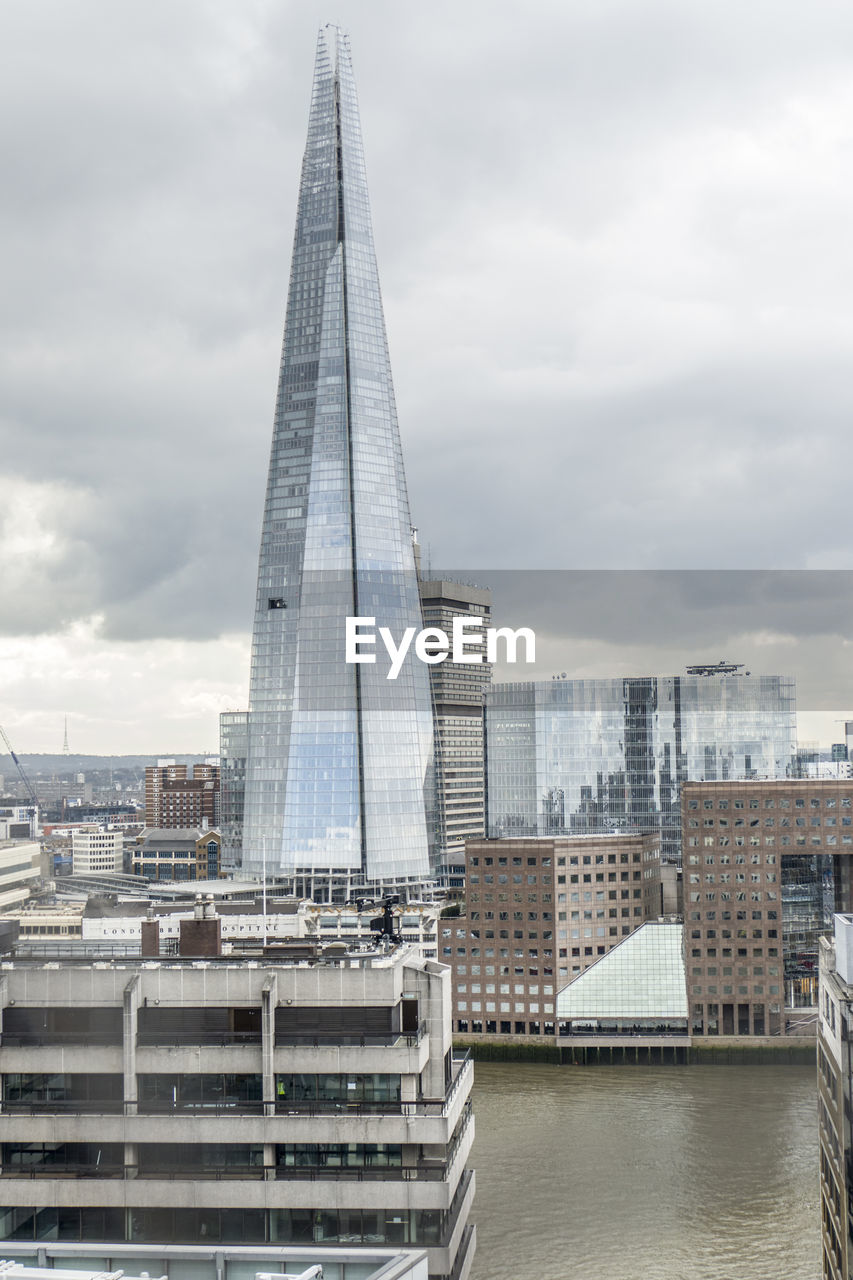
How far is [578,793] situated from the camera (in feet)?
318

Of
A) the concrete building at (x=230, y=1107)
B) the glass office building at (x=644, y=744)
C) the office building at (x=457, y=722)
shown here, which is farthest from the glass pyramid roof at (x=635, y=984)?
the office building at (x=457, y=722)

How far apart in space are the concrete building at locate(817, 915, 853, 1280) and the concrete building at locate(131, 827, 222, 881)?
3782 inches

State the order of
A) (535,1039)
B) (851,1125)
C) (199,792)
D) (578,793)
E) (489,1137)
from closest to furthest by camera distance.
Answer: (851,1125), (489,1137), (535,1039), (578,793), (199,792)

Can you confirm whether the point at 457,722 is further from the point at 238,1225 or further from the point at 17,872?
the point at 238,1225

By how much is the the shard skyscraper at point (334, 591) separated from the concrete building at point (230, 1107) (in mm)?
71311

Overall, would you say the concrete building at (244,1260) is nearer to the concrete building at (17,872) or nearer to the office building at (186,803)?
the concrete building at (17,872)

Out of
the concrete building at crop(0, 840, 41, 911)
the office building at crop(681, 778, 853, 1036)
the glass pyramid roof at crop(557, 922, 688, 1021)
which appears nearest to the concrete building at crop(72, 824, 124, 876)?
the concrete building at crop(0, 840, 41, 911)

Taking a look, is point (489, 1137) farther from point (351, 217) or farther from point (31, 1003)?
point (351, 217)

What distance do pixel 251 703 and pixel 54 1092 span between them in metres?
79.6

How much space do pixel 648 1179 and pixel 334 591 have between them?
208 feet

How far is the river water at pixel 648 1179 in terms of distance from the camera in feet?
102

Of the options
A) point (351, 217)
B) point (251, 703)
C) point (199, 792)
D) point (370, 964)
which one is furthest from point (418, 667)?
point (199, 792)

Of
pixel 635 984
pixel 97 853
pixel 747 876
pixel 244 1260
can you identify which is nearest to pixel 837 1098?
pixel 244 1260

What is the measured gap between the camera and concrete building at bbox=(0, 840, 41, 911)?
101188mm
